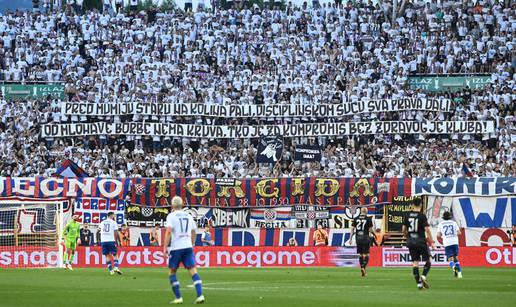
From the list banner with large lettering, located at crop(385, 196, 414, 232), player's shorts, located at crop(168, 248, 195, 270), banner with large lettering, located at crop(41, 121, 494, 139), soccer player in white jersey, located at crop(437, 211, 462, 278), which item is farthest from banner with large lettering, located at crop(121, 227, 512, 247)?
player's shorts, located at crop(168, 248, 195, 270)

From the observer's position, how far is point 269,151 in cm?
5659

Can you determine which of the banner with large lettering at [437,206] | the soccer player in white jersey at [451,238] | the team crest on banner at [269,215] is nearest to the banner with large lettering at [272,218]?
the team crest on banner at [269,215]

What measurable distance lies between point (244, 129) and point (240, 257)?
1507 cm

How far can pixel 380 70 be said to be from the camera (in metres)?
65.1

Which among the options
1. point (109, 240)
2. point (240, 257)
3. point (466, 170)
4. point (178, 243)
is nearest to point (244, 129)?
point (466, 170)

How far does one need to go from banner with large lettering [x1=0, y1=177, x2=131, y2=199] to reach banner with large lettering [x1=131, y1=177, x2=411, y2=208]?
0.84 metres

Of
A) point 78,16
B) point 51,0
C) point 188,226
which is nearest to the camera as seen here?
point 188,226

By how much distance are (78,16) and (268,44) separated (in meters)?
11.7

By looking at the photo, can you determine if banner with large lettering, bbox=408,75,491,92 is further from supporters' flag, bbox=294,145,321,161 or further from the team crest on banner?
the team crest on banner

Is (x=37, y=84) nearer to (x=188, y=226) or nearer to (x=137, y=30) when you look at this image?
(x=137, y=30)

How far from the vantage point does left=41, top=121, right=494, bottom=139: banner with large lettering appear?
60.9 m

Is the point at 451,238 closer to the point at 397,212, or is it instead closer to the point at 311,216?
the point at 397,212

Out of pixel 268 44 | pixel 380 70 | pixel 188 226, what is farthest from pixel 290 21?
pixel 188 226

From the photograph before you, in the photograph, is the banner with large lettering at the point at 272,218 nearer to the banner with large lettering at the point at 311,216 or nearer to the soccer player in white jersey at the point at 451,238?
the banner with large lettering at the point at 311,216
